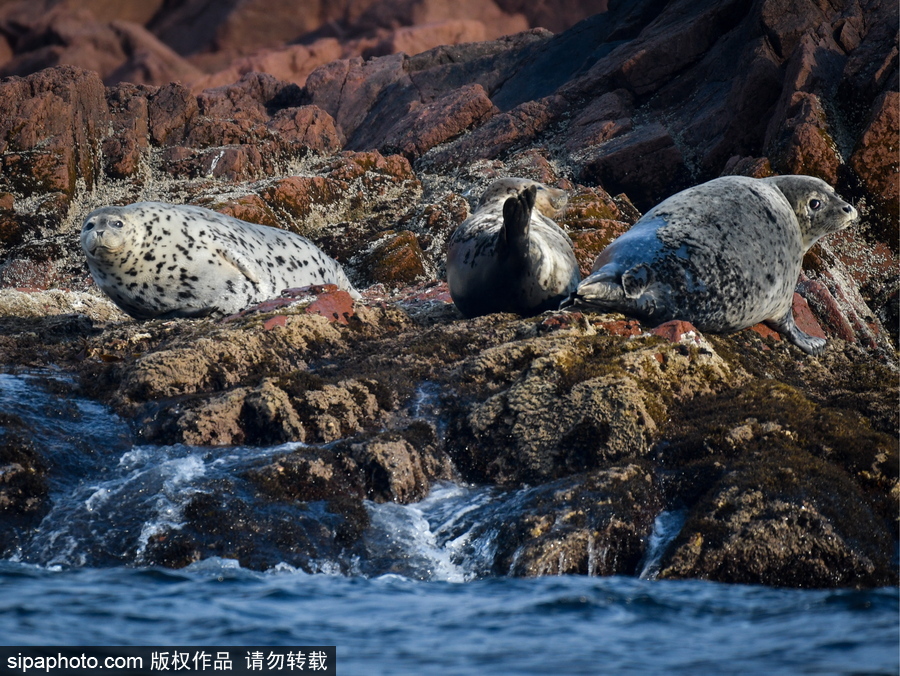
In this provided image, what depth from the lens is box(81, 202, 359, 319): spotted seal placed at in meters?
7.65

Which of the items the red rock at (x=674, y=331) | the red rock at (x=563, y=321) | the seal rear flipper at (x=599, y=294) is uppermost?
the seal rear flipper at (x=599, y=294)

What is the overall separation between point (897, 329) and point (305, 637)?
9315 mm

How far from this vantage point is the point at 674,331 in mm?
6000

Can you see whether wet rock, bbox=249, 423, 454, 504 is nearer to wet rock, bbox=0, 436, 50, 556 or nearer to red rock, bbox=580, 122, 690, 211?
wet rock, bbox=0, 436, 50, 556

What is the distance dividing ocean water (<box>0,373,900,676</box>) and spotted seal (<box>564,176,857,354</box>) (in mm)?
2558

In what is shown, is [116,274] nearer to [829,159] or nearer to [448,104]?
[829,159]

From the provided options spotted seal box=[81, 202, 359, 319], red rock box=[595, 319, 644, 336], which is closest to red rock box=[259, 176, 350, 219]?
spotted seal box=[81, 202, 359, 319]

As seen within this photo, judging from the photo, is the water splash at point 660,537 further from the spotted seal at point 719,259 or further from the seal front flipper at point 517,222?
the seal front flipper at point 517,222

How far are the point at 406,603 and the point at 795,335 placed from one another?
16.4ft

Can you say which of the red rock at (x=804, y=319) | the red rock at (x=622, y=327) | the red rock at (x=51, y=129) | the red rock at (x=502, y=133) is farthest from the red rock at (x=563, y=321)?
the red rock at (x=51, y=129)

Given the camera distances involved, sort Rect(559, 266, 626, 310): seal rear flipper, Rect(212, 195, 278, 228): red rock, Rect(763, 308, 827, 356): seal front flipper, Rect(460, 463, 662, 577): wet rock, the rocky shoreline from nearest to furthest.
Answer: Rect(460, 463, 662, 577): wet rock, the rocky shoreline, Rect(559, 266, 626, 310): seal rear flipper, Rect(763, 308, 827, 356): seal front flipper, Rect(212, 195, 278, 228): red rock

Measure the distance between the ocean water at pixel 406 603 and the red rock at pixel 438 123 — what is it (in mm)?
15150

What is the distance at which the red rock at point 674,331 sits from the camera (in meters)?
5.94

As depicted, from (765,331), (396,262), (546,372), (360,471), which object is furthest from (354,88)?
(360,471)
